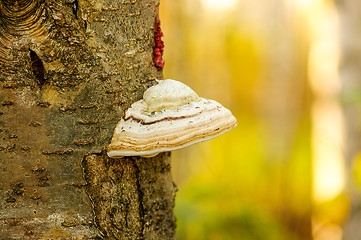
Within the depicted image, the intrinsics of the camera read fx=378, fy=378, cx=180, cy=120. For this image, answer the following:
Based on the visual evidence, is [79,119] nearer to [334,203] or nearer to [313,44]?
[334,203]

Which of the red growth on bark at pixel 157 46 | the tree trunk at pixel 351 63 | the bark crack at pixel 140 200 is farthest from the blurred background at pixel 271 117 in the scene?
the bark crack at pixel 140 200

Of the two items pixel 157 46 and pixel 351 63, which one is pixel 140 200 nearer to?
pixel 157 46

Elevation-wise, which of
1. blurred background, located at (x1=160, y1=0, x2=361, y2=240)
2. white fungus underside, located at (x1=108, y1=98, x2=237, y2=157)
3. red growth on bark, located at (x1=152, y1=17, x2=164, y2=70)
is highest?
red growth on bark, located at (x1=152, y1=17, x2=164, y2=70)

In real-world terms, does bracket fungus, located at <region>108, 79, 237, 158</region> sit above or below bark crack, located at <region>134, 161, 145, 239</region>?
above

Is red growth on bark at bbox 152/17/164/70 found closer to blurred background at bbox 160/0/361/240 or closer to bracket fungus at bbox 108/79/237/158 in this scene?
bracket fungus at bbox 108/79/237/158

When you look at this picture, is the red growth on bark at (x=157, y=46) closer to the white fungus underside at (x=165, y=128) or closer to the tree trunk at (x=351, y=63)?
the white fungus underside at (x=165, y=128)

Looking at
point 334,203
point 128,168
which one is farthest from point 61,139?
point 334,203

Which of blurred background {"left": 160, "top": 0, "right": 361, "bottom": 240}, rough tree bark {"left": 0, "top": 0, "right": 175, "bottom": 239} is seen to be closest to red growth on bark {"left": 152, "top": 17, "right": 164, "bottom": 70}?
rough tree bark {"left": 0, "top": 0, "right": 175, "bottom": 239}

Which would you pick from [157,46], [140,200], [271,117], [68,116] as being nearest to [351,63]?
[157,46]

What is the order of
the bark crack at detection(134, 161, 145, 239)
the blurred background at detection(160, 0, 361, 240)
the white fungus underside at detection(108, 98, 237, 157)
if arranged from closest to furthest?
the white fungus underside at detection(108, 98, 237, 157) < the bark crack at detection(134, 161, 145, 239) < the blurred background at detection(160, 0, 361, 240)
